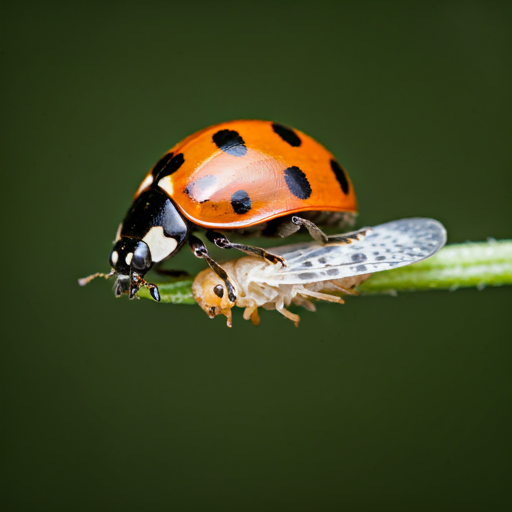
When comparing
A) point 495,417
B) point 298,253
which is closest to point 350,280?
point 298,253

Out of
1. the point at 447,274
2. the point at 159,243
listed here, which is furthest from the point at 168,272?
the point at 447,274

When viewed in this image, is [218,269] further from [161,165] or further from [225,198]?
[161,165]

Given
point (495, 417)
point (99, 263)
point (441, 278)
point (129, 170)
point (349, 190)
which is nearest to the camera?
point (441, 278)

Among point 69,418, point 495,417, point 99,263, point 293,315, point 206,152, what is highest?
point 206,152

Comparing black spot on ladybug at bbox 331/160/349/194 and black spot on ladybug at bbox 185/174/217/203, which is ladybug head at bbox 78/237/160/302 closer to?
black spot on ladybug at bbox 185/174/217/203

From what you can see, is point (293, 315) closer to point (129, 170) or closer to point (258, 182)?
point (258, 182)

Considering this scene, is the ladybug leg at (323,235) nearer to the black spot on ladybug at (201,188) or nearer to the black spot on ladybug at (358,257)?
the black spot on ladybug at (358,257)
